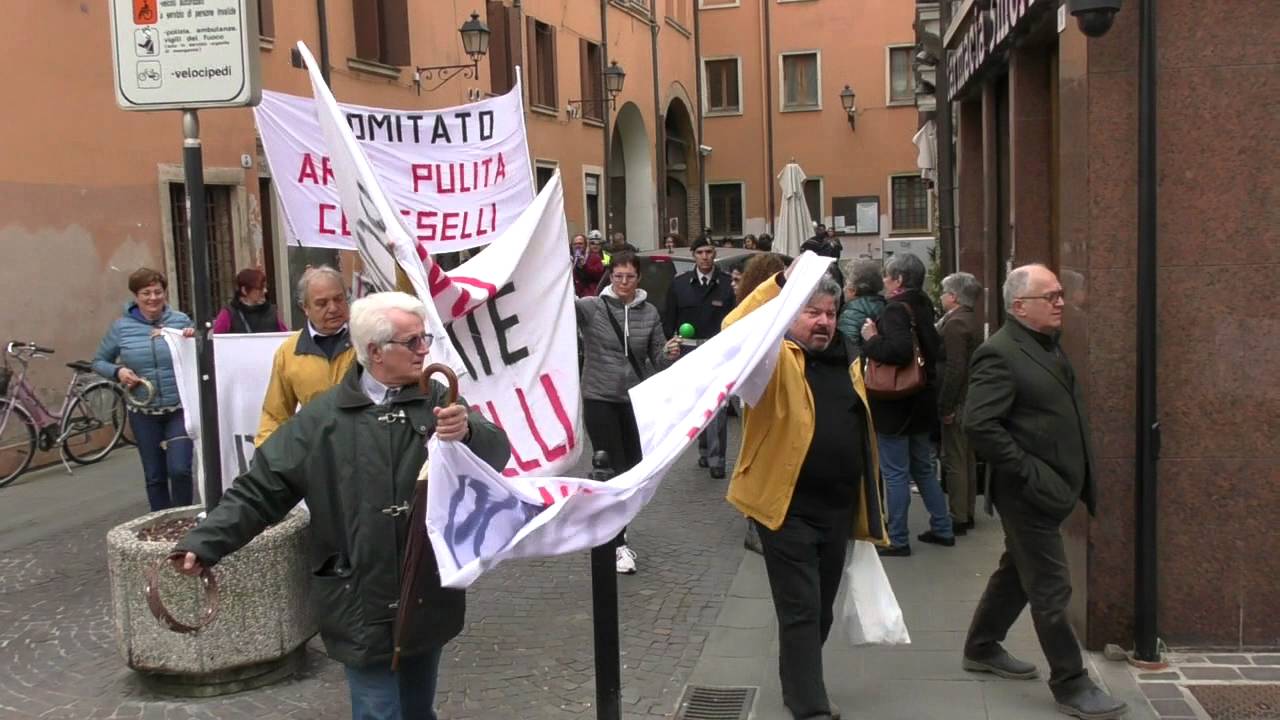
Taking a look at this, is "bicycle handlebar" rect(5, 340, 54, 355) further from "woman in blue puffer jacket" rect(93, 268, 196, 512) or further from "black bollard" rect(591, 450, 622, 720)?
"black bollard" rect(591, 450, 622, 720)

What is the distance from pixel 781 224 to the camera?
2177cm

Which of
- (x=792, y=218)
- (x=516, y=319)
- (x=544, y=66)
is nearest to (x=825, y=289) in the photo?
(x=516, y=319)

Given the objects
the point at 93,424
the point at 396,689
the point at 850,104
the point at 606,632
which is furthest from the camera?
the point at 850,104

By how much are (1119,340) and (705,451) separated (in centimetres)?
534

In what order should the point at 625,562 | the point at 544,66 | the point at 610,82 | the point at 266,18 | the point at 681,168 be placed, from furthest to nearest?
the point at 681,168 < the point at 610,82 < the point at 544,66 < the point at 266,18 < the point at 625,562

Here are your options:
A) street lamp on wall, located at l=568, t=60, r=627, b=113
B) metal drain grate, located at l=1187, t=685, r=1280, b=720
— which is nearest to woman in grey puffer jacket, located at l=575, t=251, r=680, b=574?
metal drain grate, located at l=1187, t=685, r=1280, b=720

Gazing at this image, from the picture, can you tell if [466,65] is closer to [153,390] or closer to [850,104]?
[153,390]

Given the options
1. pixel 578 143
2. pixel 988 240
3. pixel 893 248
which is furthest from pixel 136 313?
pixel 893 248

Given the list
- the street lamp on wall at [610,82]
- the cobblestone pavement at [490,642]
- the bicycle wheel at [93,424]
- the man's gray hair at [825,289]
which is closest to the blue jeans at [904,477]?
the cobblestone pavement at [490,642]

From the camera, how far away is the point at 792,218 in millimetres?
21516

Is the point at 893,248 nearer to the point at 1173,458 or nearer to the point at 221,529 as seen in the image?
the point at 1173,458

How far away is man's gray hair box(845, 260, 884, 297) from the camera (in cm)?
750

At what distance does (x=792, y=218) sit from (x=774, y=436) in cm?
1710

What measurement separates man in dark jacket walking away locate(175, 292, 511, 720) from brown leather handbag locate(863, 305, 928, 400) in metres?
3.91
